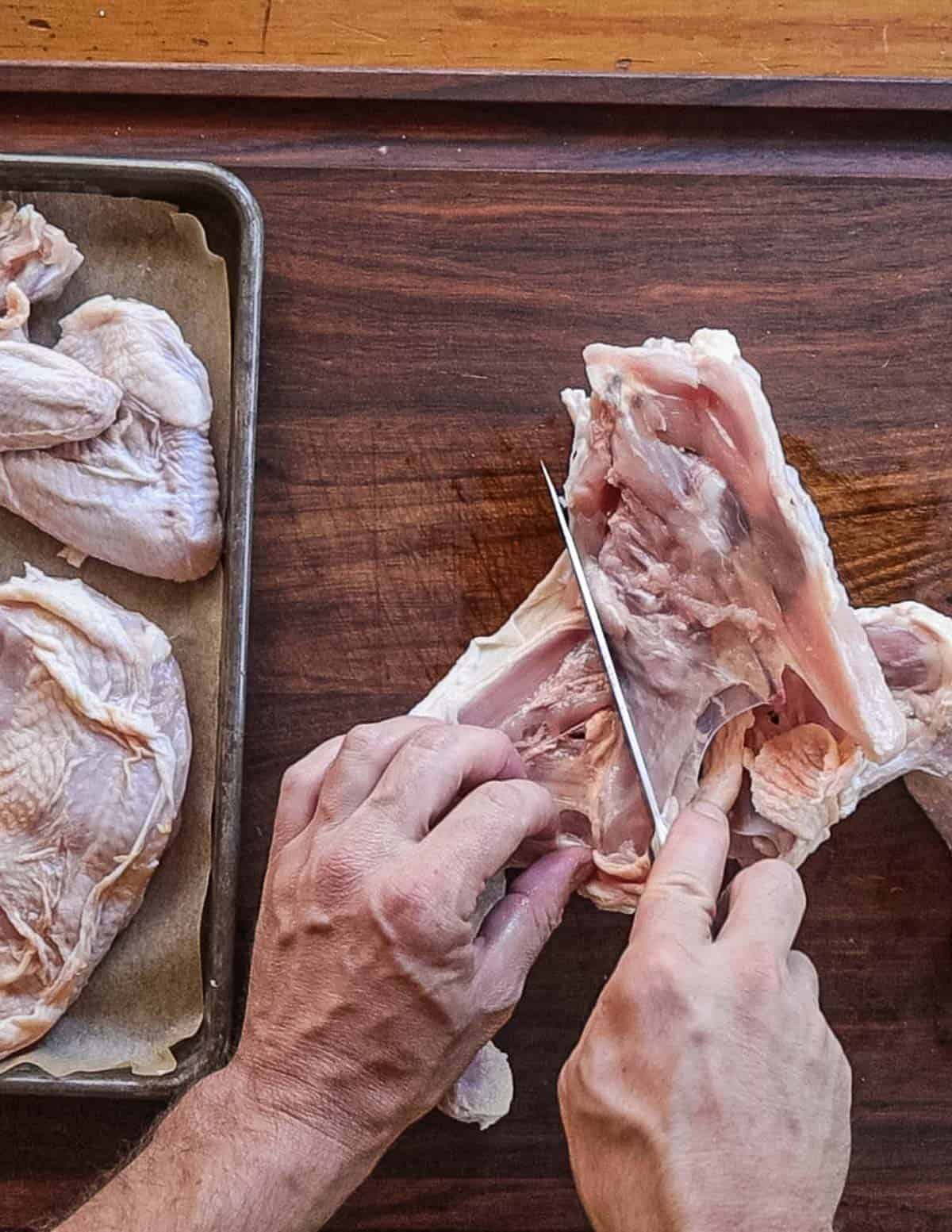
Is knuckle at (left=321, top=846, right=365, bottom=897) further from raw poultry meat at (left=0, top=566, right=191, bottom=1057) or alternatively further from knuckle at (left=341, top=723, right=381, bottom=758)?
raw poultry meat at (left=0, top=566, right=191, bottom=1057)

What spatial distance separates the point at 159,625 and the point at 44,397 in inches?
15.8

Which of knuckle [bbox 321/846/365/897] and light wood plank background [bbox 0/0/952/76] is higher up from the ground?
light wood plank background [bbox 0/0/952/76]

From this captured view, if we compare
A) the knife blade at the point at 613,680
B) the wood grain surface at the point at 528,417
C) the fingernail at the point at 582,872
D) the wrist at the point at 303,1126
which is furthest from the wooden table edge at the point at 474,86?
the wrist at the point at 303,1126

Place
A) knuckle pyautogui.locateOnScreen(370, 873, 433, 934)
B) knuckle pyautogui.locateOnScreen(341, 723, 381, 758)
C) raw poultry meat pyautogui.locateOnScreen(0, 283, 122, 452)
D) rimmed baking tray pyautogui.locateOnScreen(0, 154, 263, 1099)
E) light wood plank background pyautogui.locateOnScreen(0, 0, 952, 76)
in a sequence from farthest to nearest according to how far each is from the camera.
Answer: light wood plank background pyautogui.locateOnScreen(0, 0, 952, 76), raw poultry meat pyautogui.locateOnScreen(0, 283, 122, 452), rimmed baking tray pyautogui.locateOnScreen(0, 154, 263, 1099), knuckle pyautogui.locateOnScreen(341, 723, 381, 758), knuckle pyautogui.locateOnScreen(370, 873, 433, 934)

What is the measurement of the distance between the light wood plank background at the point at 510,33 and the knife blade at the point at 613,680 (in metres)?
0.87

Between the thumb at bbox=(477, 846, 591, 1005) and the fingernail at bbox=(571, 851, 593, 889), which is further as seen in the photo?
the fingernail at bbox=(571, 851, 593, 889)

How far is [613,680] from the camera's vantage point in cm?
164

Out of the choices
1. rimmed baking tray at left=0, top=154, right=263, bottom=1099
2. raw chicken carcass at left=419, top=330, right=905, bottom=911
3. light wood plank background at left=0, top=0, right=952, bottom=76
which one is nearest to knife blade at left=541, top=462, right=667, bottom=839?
raw chicken carcass at left=419, top=330, right=905, bottom=911

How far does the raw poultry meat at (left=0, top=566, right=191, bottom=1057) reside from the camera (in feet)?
6.08

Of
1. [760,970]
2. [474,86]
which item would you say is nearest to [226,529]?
[474,86]

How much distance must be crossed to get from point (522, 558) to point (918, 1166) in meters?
1.13

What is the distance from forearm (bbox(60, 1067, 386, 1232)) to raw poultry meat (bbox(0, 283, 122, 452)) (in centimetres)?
101

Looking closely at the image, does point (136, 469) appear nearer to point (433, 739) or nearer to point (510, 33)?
point (433, 739)

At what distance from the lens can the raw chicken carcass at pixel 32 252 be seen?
1.92 metres
